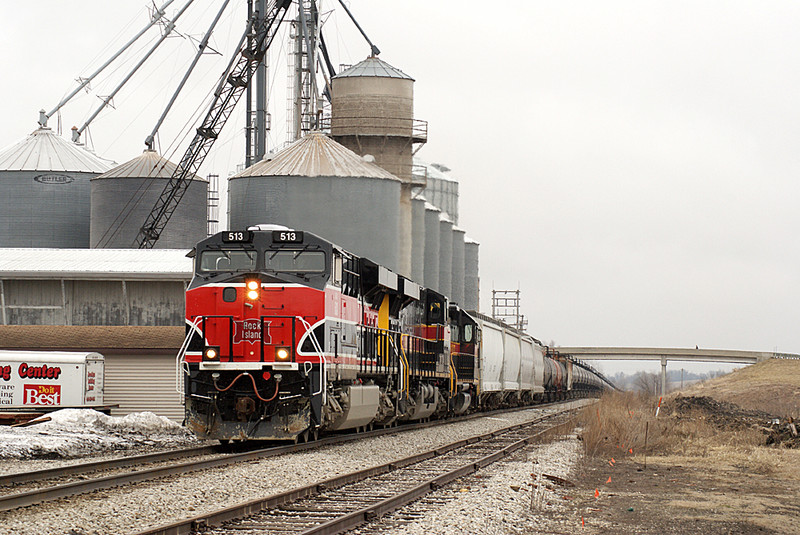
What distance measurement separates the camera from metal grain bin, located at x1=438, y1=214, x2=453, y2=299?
63.5 meters

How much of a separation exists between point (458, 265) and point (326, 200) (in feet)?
89.1

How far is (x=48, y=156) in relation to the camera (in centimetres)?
5328

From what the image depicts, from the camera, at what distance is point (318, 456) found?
17375 millimetres

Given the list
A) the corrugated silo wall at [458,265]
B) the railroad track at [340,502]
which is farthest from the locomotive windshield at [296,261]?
the corrugated silo wall at [458,265]

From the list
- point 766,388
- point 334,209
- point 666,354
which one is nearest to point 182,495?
point 334,209

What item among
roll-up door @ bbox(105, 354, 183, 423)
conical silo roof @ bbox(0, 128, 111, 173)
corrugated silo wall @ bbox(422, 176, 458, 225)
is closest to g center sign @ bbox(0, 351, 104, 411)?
roll-up door @ bbox(105, 354, 183, 423)

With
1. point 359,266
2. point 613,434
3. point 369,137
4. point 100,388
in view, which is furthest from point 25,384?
point 369,137

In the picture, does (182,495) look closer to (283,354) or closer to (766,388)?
(283,354)

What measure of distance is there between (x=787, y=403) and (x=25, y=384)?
3871 centimetres

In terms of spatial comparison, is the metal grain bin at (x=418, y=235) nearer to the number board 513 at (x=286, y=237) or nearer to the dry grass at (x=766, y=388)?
the dry grass at (x=766, y=388)

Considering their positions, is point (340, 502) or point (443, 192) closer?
point (340, 502)

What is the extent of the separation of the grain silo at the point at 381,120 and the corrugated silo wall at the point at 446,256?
1144 centimetres

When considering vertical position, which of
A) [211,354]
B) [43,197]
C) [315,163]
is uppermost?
[315,163]

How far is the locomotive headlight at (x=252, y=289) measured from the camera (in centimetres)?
1850
